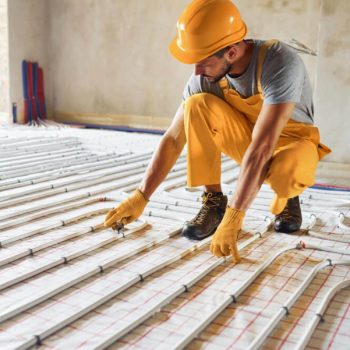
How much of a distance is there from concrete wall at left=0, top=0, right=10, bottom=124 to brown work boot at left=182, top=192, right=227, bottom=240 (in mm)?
5459

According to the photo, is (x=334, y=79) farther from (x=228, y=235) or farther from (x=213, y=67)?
(x=228, y=235)

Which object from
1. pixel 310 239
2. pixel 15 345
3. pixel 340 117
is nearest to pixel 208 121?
pixel 310 239

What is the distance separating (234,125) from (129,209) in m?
0.67

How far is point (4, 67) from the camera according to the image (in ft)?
23.6

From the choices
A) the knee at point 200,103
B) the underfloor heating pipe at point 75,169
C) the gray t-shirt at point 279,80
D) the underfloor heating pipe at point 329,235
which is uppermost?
the gray t-shirt at point 279,80

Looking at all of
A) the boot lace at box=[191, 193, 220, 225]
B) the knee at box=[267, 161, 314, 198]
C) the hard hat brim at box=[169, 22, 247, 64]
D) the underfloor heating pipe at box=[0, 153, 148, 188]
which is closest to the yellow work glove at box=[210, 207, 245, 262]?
the knee at box=[267, 161, 314, 198]

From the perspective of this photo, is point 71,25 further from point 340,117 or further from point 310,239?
point 310,239

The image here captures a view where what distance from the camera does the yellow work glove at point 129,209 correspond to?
2467 mm

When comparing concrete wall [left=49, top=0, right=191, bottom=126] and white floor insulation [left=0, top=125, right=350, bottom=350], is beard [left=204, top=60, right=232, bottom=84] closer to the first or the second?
white floor insulation [left=0, top=125, right=350, bottom=350]

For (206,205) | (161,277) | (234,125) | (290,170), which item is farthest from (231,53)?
(161,277)

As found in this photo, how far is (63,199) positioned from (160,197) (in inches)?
24.5

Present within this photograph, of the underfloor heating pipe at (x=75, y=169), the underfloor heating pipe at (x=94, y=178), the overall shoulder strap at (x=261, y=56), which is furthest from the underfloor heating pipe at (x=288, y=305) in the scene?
the underfloor heating pipe at (x=75, y=169)

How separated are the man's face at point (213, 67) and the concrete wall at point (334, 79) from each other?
245cm

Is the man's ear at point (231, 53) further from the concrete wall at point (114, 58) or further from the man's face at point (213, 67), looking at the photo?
the concrete wall at point (114, 58)
